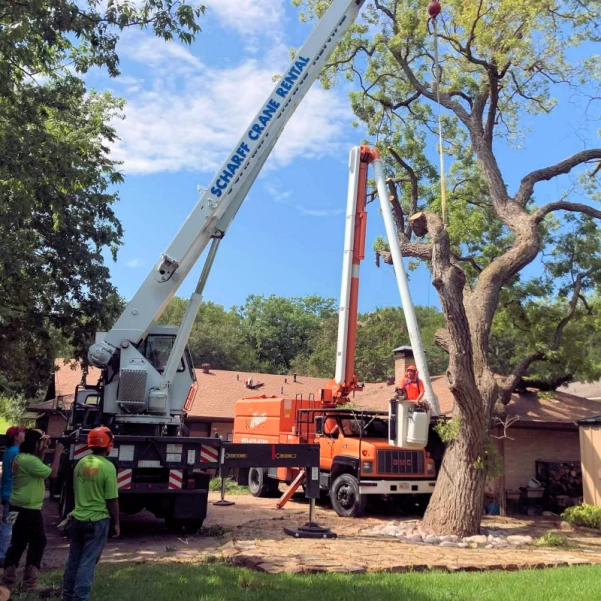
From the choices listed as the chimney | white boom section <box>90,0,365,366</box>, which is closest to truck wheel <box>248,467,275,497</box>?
the chimney

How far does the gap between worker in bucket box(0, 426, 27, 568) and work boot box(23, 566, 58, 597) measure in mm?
1189

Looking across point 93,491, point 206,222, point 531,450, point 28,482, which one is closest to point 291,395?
point 531,450

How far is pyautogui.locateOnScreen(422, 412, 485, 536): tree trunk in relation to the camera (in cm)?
1200

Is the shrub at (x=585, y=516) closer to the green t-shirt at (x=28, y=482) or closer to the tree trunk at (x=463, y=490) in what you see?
the tree trunk at (x=463, y=490)

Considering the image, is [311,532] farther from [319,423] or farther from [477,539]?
[319,423]

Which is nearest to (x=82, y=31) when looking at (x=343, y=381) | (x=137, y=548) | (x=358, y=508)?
(x=137, y=548)

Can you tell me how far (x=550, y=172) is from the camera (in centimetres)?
1570

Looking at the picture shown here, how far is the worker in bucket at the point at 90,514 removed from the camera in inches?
225

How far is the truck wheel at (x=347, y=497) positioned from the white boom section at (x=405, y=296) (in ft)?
9.97

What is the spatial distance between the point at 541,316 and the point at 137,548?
13633 mm

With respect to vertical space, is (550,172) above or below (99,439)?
above

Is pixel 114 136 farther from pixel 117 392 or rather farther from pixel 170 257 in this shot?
pixel 117 392

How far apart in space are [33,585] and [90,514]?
1.47 meters

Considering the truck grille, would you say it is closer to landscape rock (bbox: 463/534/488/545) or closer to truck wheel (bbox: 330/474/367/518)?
truck wheel (bbox: 330/474/367/518)
